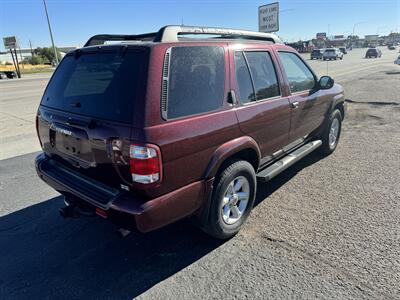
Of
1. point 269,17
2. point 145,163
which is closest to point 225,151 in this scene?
point 145,163

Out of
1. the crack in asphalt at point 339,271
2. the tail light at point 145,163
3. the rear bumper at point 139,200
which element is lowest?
the crack in asphalt at point 339,271

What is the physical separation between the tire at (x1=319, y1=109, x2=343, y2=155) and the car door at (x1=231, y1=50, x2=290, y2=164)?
155 cm

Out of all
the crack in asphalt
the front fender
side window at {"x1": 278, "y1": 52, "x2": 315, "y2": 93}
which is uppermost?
side window at {"x1": 278, "y1": 52, "x2": 315, "y2": 93}

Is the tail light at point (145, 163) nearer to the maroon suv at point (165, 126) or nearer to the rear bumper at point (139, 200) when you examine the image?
the maroon suv at point (165, 126)

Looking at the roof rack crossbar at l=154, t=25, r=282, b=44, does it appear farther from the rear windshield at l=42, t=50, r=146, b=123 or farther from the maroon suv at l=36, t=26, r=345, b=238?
the rear windshield at l=42, t=50, r=146, b=123

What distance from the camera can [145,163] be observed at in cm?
232

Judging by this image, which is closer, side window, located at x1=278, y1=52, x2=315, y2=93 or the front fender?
the front fender

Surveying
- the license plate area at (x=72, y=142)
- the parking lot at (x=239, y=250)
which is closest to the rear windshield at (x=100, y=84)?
the license plate area at (x=72, y=142)

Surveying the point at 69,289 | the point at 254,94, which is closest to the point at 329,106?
the point at 254,94

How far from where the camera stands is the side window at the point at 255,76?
323 cm

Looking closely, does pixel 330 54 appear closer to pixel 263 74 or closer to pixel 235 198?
pixel 263 74

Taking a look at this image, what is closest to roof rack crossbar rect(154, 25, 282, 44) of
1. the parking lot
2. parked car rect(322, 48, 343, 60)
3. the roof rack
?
the roof rack

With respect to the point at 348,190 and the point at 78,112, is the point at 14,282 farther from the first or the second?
the point at 348,190

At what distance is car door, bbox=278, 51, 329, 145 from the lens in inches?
163
